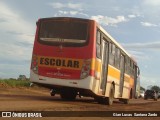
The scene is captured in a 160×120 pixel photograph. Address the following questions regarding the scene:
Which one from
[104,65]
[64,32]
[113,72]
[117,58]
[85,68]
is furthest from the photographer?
[117,58]

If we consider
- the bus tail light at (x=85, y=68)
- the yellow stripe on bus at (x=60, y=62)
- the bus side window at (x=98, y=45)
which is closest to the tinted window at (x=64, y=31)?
the bus side window at (x=98, y=45)

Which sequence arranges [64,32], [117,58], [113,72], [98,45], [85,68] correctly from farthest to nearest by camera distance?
[117,58]
[113,72]
[98,45]
[64,32]
[85,68]

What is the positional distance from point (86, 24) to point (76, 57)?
1.50 meters

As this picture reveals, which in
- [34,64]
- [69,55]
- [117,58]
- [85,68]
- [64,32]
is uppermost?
A: [64,32]

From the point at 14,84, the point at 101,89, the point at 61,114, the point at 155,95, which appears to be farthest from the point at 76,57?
the point at 155,95

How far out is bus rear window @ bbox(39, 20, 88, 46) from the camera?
17266mm

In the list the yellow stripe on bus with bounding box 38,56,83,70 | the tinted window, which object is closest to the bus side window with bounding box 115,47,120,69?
the tinted window

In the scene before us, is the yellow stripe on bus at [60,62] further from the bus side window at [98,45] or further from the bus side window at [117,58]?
the bus side window at [117,58]

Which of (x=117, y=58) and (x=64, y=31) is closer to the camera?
(x=64, y=31)

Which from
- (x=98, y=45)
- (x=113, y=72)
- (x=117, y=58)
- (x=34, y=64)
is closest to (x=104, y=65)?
(x=98, y=45)

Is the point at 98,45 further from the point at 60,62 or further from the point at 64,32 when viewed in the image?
the point at 60,62

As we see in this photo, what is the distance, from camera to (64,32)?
1752cm

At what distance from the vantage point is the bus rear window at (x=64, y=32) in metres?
17.3

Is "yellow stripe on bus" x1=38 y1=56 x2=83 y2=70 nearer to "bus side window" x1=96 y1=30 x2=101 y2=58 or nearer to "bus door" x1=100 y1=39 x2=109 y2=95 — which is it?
"bus side window" x1=96 y1=30 x2=101 y2=58
